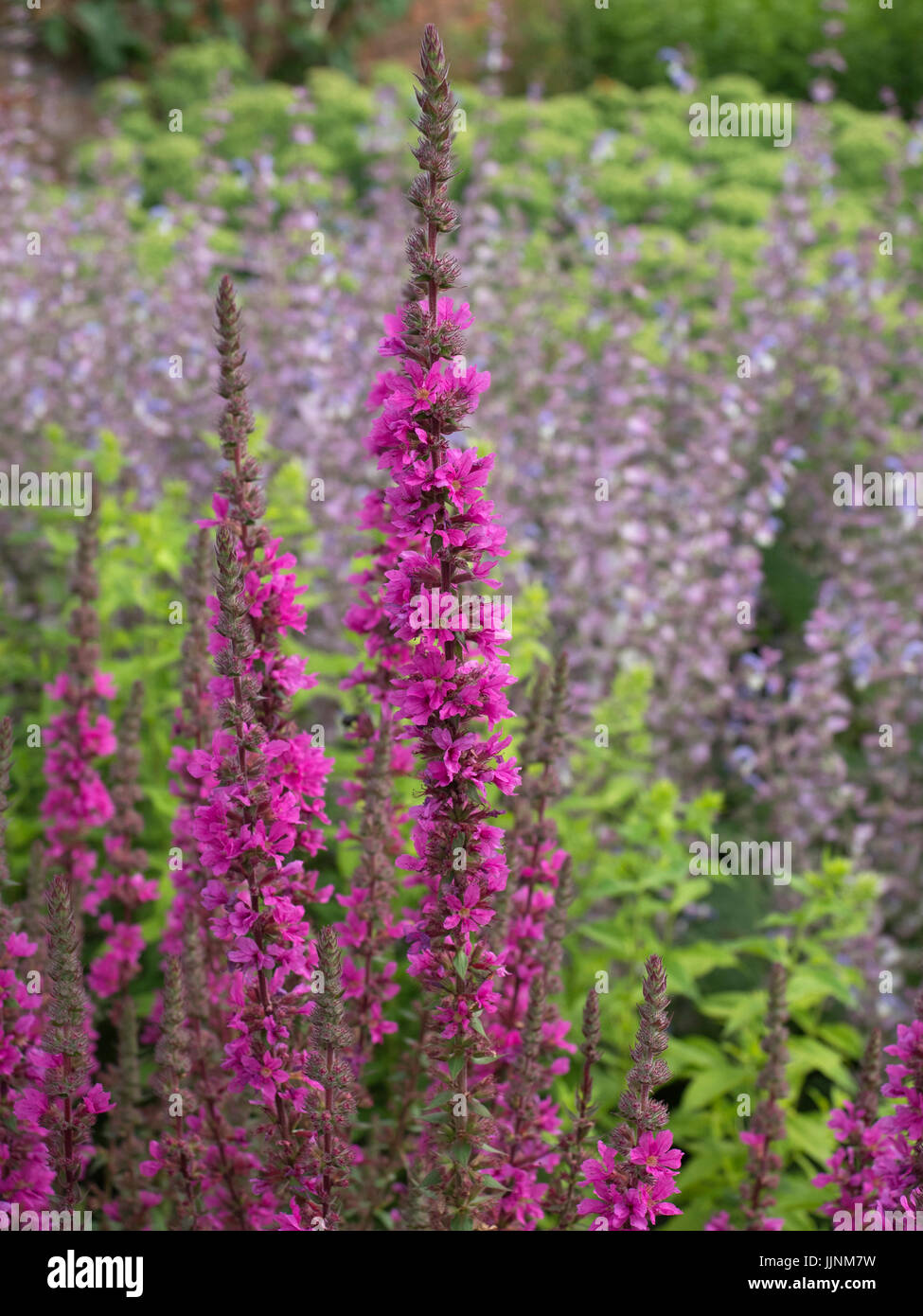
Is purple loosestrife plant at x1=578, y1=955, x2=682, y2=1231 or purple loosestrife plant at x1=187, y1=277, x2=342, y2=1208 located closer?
purple loosestrife plant at x1=578, y1=955, x2=682, y2=1231

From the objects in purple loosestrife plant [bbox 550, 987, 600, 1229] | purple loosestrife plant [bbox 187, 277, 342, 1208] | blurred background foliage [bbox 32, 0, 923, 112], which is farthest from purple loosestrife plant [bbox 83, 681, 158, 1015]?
blurred background foliage [bbox 32, 0, 923, 112]

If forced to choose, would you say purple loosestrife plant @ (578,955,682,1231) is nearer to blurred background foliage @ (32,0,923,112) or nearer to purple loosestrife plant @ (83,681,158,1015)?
purple loosestrife plant @ (83,681,158,1015)

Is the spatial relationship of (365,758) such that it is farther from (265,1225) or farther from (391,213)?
(391,213)

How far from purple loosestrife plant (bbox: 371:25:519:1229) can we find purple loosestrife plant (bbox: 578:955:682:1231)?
0.66 ft

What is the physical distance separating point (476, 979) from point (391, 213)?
19.4 feet

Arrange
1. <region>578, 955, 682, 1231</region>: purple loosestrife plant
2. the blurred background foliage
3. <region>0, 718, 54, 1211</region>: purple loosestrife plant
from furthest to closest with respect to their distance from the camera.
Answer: the blurred background foliage < <region>0, 718, 54, 1211</region>: purple loosestrife plant < <region>578, 955, 682, 1231</region>: purple loosestrife plant

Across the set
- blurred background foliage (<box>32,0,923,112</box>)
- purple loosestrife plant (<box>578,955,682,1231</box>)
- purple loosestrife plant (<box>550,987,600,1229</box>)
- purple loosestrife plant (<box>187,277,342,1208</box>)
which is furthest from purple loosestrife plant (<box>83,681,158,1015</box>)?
blurred background foliage (<box>32,0,923,112</box>)

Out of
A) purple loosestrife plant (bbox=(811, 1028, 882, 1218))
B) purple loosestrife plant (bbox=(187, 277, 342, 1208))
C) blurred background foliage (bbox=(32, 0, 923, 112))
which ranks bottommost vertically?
purple loosestrife plant (bbox=(811, 1028, 882, 1218))

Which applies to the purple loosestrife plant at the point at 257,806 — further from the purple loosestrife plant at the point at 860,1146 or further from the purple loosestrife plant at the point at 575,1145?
the purple loosestrife plant at the point at 860,1146

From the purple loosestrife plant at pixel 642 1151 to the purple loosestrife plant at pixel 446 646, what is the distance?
0.66 feet

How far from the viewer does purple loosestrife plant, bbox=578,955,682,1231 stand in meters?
1.75

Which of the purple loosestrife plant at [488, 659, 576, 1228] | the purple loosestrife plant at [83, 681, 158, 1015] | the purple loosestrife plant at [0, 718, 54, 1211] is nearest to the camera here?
the purple loosestrife plant at [0, 718, 54, 1211]

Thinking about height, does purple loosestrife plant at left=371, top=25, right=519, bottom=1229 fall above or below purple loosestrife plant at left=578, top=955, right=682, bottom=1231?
above
